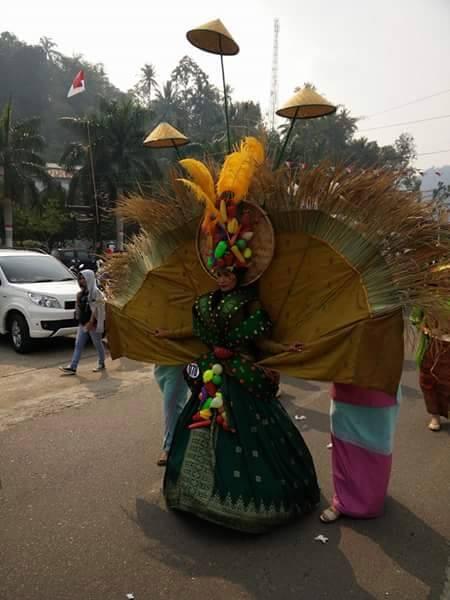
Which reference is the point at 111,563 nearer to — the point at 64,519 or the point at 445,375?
the point at 64,519

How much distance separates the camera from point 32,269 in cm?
915

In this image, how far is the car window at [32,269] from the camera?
347 inches

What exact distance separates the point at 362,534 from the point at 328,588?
58cm

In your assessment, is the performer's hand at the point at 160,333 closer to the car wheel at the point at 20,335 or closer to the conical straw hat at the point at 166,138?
the conical straw hat at the point at 166,138

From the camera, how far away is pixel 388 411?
3.19 meters

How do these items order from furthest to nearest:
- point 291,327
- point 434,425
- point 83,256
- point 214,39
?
point 83,256 < point 434,425 < point 214,39 < point 291,327

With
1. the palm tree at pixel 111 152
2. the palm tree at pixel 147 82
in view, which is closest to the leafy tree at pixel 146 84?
the palm tree at pixel 147 82

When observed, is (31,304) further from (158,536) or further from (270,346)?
(270,346)

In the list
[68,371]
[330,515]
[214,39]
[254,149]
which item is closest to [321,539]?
[330,515]

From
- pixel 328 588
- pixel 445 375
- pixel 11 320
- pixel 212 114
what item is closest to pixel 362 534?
pixel 328 588

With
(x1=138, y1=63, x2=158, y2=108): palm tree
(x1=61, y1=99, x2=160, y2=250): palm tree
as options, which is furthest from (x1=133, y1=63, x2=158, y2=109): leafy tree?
(x1=61, y1=99, x2=160, y2=250): palm tree

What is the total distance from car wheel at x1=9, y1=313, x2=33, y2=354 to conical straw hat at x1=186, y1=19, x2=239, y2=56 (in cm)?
592

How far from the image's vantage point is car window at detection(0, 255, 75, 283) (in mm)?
8820

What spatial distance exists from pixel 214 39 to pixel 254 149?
927mm
